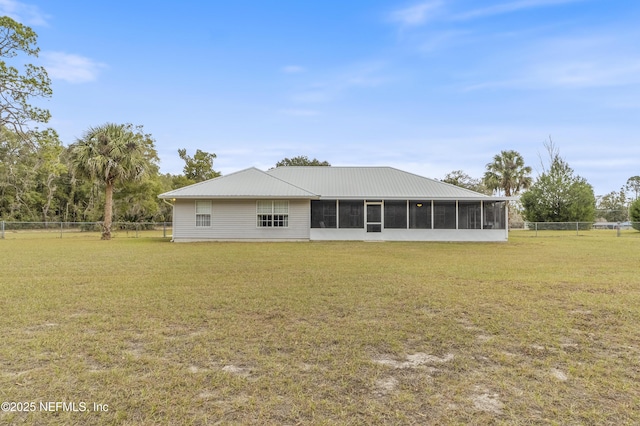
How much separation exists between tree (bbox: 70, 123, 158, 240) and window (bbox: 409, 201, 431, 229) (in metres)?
16.2

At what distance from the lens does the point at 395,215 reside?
19.4 meters

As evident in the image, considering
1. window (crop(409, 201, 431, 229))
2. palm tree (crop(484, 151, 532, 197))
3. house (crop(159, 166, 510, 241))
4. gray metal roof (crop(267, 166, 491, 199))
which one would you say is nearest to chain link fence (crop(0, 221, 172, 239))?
house (crop(159, 166, 510, 241))

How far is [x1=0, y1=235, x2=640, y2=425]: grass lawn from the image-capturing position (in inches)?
96.1

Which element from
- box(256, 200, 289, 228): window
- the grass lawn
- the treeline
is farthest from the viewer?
the treeline

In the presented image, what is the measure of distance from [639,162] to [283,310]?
52.0 metres

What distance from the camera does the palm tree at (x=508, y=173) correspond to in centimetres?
3759

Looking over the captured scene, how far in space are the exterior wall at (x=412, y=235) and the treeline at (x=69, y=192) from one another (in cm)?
2076

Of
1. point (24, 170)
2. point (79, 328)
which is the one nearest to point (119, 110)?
point (24, 170)

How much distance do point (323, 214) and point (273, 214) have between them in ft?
9.13

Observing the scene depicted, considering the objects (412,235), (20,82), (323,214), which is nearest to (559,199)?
(412,235)

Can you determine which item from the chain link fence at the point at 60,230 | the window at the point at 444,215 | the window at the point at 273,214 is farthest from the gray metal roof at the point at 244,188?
the window at the point at 444,215

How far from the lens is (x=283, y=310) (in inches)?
201

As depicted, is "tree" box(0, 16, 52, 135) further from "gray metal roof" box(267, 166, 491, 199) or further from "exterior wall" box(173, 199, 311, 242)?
"gray metal roof" box(267, 166, 491, 199)

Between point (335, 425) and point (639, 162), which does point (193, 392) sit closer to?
point (335, 425)
